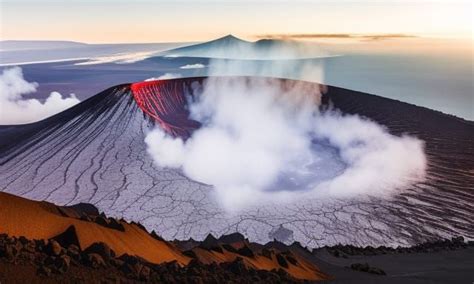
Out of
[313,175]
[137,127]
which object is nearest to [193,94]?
[137,127]

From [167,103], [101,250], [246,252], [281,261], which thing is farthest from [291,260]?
[167,103]

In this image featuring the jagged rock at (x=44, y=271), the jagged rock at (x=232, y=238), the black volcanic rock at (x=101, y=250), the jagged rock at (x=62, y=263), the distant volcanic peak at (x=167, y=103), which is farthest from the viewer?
the distant volcanic peak at (x=167, y=103)

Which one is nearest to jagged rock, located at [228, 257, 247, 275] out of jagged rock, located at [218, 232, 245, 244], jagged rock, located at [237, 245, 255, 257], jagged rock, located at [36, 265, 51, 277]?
jagged rock, located at [237, 245, 255, 257]

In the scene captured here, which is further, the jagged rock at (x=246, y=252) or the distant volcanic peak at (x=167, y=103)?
the distant volcanic peak at (x=167, y=103)

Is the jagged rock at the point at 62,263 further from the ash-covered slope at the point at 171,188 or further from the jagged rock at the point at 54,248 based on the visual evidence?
the ash-covered slope at the point at 171,188

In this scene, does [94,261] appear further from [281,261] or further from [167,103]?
[167,103]

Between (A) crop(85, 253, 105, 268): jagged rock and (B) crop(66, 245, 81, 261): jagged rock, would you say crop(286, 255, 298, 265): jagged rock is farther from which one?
(B) crop(66, 245, 81, 261): jagged rock

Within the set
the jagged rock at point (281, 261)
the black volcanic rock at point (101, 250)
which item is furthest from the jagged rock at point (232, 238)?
the black volcanic rock at point (101, 250)

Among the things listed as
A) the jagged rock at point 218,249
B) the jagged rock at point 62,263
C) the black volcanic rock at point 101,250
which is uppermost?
the jagged rock at point 62,263
